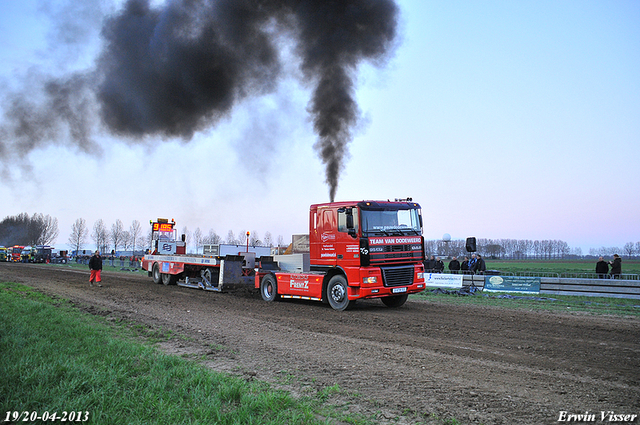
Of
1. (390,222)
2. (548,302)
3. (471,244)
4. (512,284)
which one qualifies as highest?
(390,222)

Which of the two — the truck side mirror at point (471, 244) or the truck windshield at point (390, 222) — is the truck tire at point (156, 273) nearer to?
the truck windshield at point (390, 222)

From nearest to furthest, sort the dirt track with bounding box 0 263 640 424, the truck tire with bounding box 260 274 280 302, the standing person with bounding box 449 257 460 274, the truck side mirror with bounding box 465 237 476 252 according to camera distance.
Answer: the dirt track with bounding box 0 263 640 424, the truck side mirror with bounding box 465 237 476 252, the truck tire with bounding box 260 274 280 302, the standing person with bounding box 449 257 460 274

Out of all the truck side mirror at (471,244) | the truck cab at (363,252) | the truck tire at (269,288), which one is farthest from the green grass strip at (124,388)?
the truck side mirror at (471,244)

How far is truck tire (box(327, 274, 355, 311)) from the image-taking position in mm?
12208

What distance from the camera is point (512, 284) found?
1766 centimetres

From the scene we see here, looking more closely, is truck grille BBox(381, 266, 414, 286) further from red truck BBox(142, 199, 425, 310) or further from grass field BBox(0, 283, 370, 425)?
grass field BBox(0, 283, 370, 425)

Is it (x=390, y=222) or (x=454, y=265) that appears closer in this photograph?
(x=390, y=222)

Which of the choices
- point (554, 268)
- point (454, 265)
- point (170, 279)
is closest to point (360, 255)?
point (454, 265)

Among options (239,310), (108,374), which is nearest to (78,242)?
(239,310)

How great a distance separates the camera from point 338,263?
12281 mm

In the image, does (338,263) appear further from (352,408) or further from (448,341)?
(352,408)

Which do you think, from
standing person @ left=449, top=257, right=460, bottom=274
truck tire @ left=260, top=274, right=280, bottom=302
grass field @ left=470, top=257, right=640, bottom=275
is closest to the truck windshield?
truck tire @ left=260, top=274, right=280, bottom=302

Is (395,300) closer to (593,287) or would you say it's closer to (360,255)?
(360,255)

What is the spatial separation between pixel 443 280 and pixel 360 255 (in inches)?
396
